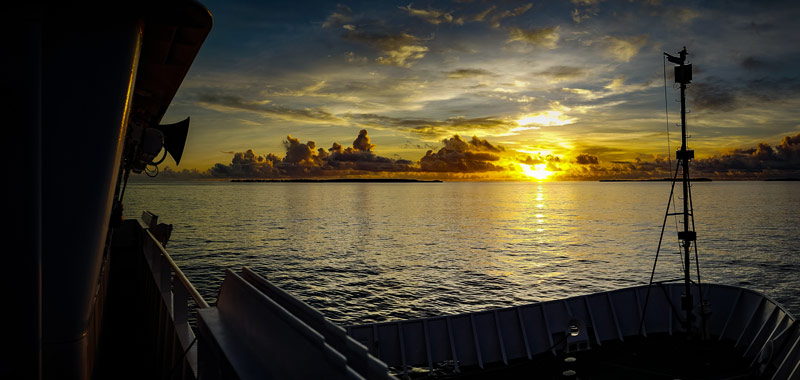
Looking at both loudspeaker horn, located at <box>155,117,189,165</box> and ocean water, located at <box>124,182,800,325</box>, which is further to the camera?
ocean water, located at <box>124,182,800,325</box>

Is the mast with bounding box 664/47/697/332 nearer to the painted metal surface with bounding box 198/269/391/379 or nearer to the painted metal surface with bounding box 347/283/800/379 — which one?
the painted metal surface with bounding box 347/283/800/379

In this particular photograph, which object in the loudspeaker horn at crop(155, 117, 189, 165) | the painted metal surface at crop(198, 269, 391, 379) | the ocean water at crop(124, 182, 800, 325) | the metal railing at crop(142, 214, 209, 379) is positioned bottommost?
the ocean water at crop(124, 182, 800, 325)

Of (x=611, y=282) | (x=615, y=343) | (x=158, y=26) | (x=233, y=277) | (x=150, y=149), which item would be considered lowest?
(x=611, y=282)

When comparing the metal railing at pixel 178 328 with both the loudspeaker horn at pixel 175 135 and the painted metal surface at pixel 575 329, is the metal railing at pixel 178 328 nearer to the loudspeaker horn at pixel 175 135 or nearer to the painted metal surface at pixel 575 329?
the loudspeaker horn at pixel 175 135

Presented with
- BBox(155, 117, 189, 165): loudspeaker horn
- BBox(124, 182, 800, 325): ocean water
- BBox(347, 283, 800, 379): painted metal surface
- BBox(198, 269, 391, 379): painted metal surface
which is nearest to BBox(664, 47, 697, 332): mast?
BBox(347, 283, 800, 379): painted metal surface

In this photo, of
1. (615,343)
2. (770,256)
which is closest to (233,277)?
(615,343)

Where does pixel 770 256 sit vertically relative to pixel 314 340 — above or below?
below

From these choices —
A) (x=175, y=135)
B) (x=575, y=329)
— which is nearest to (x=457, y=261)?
(x=575, y=329)

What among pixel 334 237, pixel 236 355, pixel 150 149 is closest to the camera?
pixel 236 355

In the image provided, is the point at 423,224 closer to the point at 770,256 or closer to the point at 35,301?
the point at 770,256

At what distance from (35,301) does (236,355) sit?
2.03 metres

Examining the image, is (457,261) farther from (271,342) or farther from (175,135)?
(271,342)

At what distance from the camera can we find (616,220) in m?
114

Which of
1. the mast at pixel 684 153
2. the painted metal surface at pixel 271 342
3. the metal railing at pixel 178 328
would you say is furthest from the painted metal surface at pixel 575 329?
the painted metal surface at pixel 271 342
